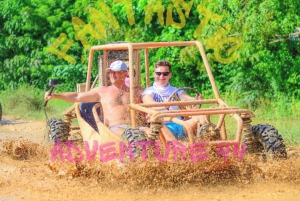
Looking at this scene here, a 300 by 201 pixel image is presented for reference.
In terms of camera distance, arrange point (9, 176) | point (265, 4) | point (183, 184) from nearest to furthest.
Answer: point (183, 184), point (9, 176), point (265, 4)

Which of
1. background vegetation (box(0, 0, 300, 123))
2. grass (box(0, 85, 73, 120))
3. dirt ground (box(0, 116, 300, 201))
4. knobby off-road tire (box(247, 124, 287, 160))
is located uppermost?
background vegetation (box(0, 0, 300, 123))

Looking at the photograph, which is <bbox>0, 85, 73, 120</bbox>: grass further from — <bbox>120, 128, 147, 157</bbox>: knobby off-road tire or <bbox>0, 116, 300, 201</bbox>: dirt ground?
<bbox>120, 128, 147, 157</bbox>: knobby off-road tire

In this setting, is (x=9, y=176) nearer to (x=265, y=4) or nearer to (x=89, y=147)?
(x=89, y=147)

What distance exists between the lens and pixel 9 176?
686 centimetres

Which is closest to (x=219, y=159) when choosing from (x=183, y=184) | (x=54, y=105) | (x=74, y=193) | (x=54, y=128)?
(x=183, y=184)

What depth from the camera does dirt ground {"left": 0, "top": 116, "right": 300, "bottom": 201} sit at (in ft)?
18.6

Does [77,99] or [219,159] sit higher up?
[77,99]

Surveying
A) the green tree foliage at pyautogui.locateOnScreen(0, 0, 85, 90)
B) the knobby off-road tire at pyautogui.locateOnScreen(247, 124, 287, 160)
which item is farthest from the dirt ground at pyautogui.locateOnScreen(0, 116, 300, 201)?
the green tree foliage at pyautogui.locateOnScreen(0, 0, 85, 90)

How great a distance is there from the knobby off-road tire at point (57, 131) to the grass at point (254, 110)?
2.14 meters

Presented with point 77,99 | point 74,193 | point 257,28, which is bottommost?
point 74,193

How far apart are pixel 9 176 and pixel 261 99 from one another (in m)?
7.45

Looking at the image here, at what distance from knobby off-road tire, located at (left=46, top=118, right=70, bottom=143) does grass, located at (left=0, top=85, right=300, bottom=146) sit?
84.2 inches

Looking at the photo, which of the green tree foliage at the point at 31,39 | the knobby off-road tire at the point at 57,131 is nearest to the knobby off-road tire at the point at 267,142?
the knobby off-road tire at the point at 57,131

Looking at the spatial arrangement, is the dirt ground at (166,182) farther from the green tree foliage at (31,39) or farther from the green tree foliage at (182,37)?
the green tree foliage at (31,39)
